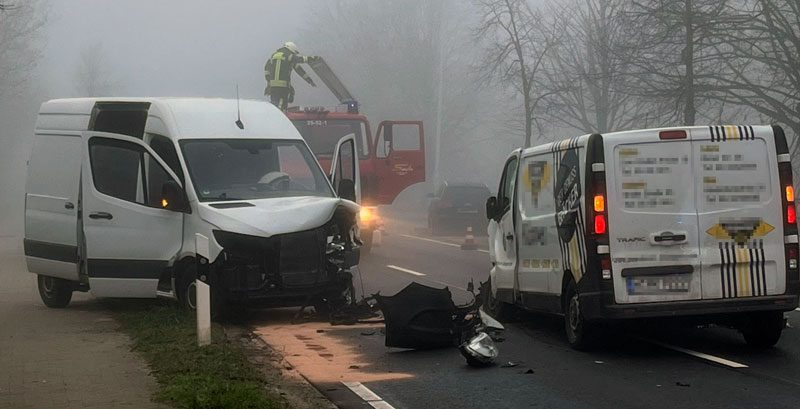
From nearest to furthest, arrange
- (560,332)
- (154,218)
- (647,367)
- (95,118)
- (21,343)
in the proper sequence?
(647,367), (21,343), (560,332), (154,218), (95,118)

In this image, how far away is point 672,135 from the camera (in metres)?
10.0

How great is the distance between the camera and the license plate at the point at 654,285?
995cm

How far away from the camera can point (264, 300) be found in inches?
499

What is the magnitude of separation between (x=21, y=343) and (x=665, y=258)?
6.08 m

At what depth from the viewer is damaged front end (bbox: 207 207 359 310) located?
1252cm

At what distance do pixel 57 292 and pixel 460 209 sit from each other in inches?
790

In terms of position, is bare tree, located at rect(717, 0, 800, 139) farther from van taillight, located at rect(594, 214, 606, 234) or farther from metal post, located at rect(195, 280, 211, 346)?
metal post, located at rect(195, 280, 211, 346)

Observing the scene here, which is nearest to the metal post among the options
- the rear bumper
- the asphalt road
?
the asphalt road

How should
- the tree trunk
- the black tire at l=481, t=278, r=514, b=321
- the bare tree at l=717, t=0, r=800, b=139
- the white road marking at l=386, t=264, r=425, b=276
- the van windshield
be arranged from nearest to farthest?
the black tire at l=481, t=278, r=514, b=321, the van windshield, the white road marking at l=386, t=264, r=425, b=276, the tree trunk, the bare tree at l=717, t=0, r=800, b=139

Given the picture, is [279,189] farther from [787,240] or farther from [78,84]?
[78,84]

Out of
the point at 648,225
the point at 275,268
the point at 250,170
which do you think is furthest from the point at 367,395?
the point at 250,170

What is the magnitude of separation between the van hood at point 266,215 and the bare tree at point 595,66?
17043 mm

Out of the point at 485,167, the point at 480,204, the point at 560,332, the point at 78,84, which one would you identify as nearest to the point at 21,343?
the point at 560,332

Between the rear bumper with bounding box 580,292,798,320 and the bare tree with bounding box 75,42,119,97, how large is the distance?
294ft
